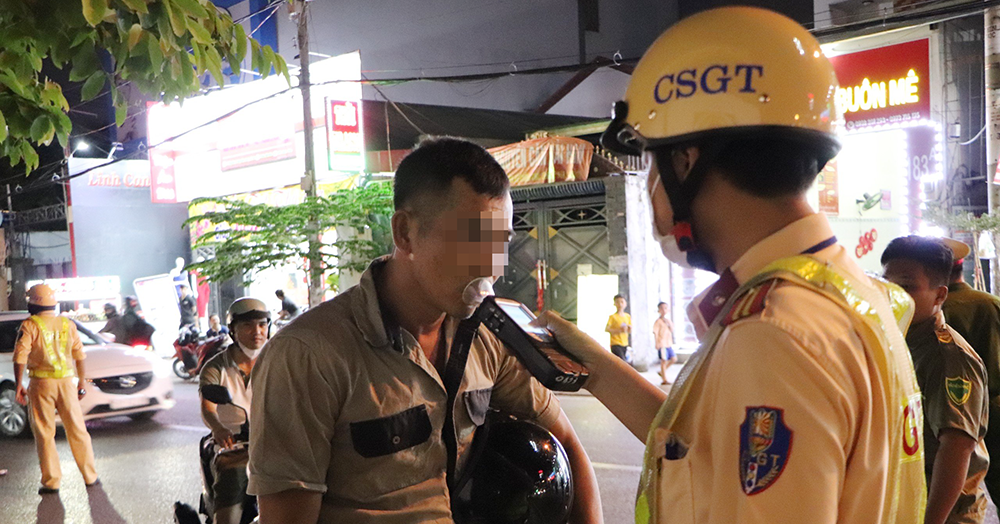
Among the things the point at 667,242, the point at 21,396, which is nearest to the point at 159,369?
the point at 21,396

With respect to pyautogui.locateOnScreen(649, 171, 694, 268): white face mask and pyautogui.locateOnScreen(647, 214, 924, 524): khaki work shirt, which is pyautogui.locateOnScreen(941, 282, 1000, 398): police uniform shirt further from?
pyautogui.locateOnScreen(647, 214, 924, 524): khaki work shirt

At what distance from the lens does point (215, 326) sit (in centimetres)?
1616

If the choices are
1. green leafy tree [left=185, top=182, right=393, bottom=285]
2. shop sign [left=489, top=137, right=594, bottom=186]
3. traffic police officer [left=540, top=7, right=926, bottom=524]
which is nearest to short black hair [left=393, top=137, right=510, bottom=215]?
traffic police officer [left=540, top=7, right=926, bottom=524]

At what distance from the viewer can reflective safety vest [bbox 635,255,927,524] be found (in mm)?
1177

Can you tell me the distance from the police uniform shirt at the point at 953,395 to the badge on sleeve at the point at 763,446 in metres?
2.16

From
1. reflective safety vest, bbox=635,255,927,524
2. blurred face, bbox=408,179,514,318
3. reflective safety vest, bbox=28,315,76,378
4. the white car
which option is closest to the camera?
reflective safety vest, bbox=635,255,927,524

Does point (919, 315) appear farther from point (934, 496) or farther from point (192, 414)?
point (192, 414)

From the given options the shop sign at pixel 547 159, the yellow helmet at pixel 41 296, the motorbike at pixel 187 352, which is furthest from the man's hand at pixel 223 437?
the motorbike at pixel 187 352

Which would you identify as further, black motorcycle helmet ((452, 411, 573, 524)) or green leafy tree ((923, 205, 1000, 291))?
green leafy tree ((923, 205, 1000, 291))

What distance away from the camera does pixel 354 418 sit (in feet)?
6.25

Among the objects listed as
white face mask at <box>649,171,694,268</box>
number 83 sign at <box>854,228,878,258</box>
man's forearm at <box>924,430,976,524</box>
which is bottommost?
man's forearm at <box>924,430,976,524</box>

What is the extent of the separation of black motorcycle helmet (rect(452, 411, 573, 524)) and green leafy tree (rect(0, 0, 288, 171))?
6.28ft

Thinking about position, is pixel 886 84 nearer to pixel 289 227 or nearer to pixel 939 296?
pixel 289 227

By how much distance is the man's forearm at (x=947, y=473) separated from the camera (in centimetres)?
275
